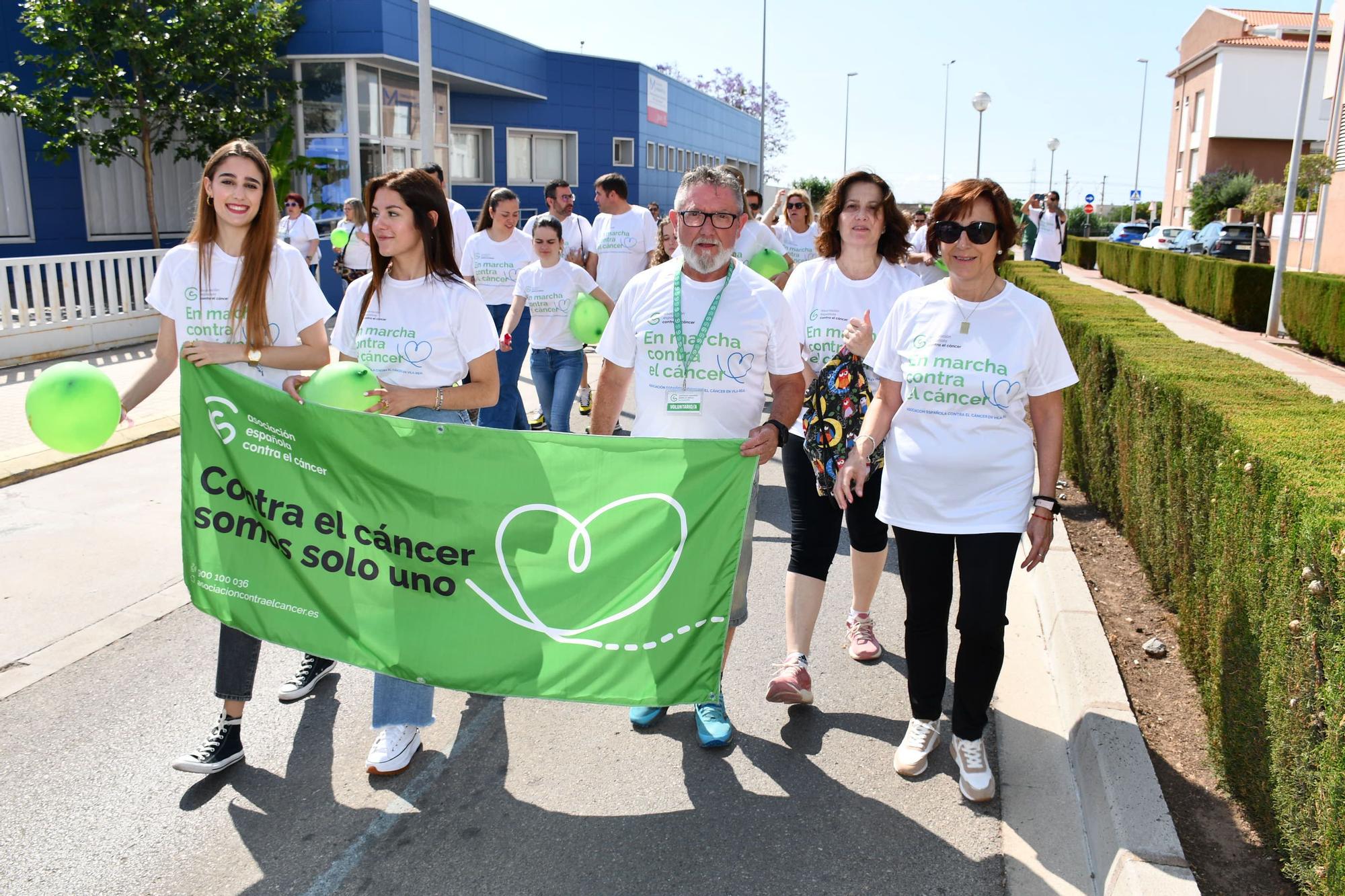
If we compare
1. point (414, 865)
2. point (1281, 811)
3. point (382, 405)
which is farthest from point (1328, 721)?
point (382, 405)

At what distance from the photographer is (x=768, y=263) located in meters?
9.39

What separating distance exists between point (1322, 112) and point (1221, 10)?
39884 mm

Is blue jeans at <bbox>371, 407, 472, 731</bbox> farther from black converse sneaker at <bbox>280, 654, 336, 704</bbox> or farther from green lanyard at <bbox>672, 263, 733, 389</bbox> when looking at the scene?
green lanyard at <bbox>672, 263, 733, 389</bbox>

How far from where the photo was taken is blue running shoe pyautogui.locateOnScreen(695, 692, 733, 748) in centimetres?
424

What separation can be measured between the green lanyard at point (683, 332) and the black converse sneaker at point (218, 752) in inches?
80.4

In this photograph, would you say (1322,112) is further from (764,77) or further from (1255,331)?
(764,77)

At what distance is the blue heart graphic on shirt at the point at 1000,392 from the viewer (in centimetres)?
371

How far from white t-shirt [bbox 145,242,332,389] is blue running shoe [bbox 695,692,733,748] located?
2.00 m

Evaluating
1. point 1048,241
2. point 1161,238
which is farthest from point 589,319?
point 1161,238

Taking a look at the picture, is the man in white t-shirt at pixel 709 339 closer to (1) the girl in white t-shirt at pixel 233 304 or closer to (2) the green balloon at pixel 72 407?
(1) the girl in white t-shirt at pixel 233 304

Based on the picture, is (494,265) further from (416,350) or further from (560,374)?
(416,350)

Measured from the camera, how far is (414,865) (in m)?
3.50

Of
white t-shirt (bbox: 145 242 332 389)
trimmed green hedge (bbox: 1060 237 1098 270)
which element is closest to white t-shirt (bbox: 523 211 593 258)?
white t-shirt (bbox: 145 242 332 389)

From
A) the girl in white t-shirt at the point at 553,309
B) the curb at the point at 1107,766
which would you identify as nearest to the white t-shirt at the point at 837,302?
the curb at the point at 1107,766
